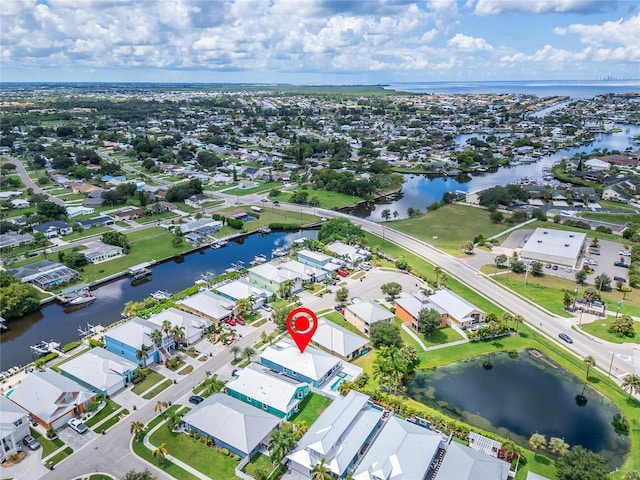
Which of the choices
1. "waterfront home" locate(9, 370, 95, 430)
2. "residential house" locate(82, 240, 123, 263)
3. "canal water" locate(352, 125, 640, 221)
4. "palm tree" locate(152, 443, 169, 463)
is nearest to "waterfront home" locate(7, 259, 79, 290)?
"residential house" locate(82, 240, 123, 263)

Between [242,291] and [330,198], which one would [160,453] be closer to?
[242,291]

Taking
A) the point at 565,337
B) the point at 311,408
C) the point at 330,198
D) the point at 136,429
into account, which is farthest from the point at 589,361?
the point at 330,198

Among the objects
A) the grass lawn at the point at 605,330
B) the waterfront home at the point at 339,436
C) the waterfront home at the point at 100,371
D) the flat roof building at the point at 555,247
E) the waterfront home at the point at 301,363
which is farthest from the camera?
the flat roof building at the point at 555,247

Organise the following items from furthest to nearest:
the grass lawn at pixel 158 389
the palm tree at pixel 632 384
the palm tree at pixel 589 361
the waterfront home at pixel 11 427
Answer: the palm tree at pixel 589 361 → the grass lawn at pixel 158 389 → the palm tree at pixel 632 384 → the waterfront home at pixel 11 427

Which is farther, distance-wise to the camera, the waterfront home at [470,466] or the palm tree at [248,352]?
the palm tree at [248,352]

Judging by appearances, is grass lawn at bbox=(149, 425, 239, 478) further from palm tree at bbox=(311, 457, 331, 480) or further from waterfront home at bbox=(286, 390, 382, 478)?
palm tree at bbox=(311, 457, 331, 480)

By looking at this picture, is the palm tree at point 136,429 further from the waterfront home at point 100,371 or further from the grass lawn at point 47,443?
the waterfront home at point 100,371

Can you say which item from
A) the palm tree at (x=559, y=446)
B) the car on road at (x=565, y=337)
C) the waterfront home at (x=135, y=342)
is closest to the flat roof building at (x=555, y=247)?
the car on road at (x=565, y=337)

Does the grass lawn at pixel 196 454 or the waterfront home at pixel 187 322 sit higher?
the waterfront home at pixel 187 322
